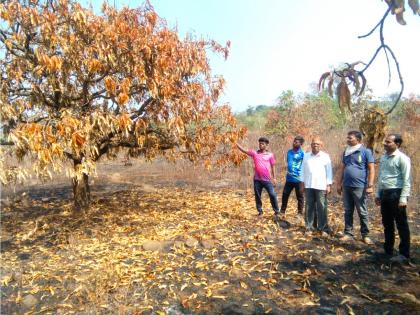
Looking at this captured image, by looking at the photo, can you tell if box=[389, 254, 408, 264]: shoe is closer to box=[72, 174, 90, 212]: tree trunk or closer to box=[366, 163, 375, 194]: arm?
box=[366, 163, 375, 194]: arm

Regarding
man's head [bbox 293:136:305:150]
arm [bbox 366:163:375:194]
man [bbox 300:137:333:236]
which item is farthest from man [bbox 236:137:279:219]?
arm [bbox 366:163:375:194]

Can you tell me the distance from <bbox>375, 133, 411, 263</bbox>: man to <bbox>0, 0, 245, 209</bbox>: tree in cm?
270

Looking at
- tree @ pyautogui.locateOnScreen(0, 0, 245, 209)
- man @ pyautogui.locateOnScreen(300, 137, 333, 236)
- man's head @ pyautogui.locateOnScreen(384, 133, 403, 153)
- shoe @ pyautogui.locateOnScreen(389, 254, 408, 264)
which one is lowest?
shoe @ pyautogui.locateOnScreen(389, 254, 408, 264)

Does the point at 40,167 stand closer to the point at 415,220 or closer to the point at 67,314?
the point at 67,314

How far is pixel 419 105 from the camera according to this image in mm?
15227

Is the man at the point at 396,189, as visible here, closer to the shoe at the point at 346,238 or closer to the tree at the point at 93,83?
the shoe at the point at 346,238

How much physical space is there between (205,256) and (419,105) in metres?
14.6

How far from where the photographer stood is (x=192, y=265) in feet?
14.6

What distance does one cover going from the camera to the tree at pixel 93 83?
15.7 feet

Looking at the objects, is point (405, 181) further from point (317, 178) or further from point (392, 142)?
point (317, 178)

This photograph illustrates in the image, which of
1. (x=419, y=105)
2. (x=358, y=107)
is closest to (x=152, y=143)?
(x=358, y=107)

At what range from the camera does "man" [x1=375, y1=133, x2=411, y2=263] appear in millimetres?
4039

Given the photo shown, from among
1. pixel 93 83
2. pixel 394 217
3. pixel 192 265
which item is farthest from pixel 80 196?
pixel 394 217

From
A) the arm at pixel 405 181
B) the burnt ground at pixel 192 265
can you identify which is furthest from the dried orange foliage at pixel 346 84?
the arm at pixel 405 181
